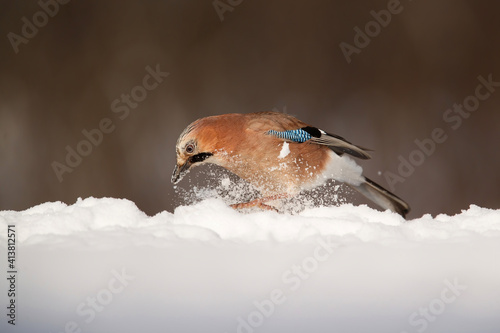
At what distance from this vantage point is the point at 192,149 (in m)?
0.94

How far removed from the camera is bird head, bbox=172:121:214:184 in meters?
0.92

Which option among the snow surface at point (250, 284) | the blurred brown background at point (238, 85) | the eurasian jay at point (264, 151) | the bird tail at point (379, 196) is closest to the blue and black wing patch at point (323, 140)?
the eurasian jay at point (264, 151)

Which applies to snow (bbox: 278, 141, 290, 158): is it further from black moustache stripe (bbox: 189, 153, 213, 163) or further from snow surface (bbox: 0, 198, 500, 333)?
snow surface (bbox: 0, 198, 500, 333)

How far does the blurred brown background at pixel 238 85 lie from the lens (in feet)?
6.23

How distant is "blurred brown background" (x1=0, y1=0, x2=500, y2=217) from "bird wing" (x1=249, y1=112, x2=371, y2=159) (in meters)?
0.82

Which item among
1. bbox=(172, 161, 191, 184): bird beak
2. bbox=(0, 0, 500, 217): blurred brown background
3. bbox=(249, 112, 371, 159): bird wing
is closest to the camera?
bbox=(172, 161, 191, 184): bird beak

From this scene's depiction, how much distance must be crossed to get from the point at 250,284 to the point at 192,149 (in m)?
0.55

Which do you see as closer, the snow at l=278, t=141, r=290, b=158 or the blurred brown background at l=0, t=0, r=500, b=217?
the snow at l=278, t=141, r=290, b=158

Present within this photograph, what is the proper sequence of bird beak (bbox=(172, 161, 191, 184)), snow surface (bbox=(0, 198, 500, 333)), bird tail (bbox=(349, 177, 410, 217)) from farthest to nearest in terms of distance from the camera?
bird tail (bbox=(349, 177, 410, 217))
bird beak (bbox=(172, 161, 191, 184))
snow surface (bbox=(0, 198, 500, 333))

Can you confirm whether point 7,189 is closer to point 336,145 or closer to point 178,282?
point 336,145

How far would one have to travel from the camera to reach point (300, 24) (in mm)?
1915

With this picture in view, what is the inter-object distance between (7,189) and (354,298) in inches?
67.3

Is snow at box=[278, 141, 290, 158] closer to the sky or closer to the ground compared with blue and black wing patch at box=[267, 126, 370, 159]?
closer to the ground

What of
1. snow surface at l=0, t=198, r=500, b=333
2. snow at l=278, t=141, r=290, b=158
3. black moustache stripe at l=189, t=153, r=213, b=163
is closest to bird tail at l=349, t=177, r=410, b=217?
snow at l=278, t=141, r=290, b=158
